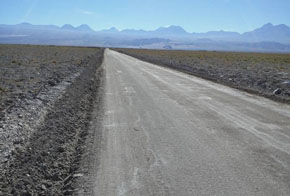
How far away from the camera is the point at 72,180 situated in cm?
465

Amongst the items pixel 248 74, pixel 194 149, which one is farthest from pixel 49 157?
pixel 248 74

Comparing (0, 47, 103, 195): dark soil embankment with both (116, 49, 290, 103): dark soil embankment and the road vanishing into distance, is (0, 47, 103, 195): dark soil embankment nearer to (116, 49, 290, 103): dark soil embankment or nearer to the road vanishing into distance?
the road vanishing into distance

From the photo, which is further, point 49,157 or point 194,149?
point 194,149

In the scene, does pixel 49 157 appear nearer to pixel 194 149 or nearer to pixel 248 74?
pixel 194 149

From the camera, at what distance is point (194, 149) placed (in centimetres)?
590

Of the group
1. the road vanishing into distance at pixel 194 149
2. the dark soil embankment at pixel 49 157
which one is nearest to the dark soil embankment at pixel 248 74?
the road vanishing into distance at pixel 194 149

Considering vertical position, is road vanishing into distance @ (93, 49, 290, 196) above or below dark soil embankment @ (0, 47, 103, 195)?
above

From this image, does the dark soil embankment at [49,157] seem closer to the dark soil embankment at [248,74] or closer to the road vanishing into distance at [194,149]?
the road vanishing into distance at [194,149]

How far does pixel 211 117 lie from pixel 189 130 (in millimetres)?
1516

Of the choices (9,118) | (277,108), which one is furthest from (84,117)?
(277,108)

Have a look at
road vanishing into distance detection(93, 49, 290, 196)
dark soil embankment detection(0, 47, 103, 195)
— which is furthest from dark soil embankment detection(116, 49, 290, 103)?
dark soil embankment detection(0, 47, 103, 195)

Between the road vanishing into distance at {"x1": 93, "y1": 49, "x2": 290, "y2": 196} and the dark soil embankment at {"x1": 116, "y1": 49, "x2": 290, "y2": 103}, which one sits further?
the dark soil embankment at {"x1": 116, "y1": 49, "x2": 290, "y2": 103}

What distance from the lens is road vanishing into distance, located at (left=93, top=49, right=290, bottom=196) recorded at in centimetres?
439

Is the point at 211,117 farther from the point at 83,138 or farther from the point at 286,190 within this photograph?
the point at 286,190
